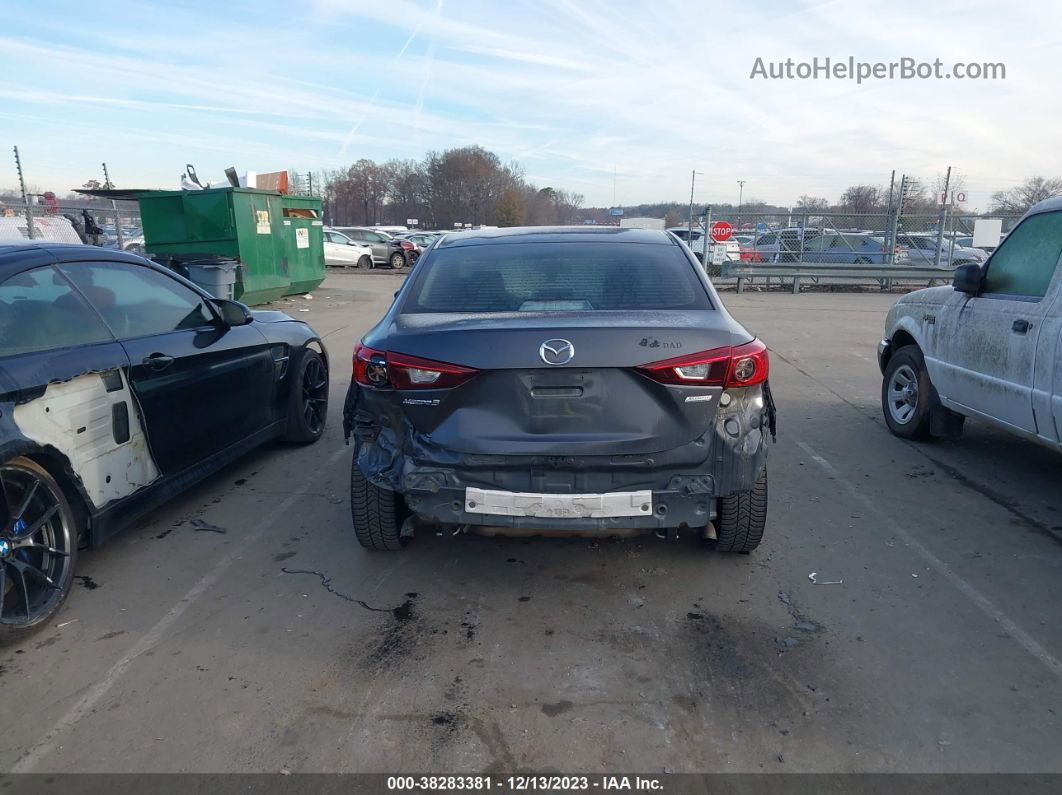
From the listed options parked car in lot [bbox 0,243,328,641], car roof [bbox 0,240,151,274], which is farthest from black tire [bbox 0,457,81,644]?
car roof [bbox 0,240,151,274]

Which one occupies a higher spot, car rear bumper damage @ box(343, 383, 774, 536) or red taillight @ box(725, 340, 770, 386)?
red taillight @ box(725, 340, 770, 386)

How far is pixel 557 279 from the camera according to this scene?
3809mm

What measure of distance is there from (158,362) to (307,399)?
74.9 inches

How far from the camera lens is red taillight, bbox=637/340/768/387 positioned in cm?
310

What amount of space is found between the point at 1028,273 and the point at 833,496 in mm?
1887

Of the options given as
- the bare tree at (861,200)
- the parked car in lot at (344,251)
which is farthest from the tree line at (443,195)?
the parked car in lot at (344,251)

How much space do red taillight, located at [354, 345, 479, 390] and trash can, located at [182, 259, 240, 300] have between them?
1003 cm

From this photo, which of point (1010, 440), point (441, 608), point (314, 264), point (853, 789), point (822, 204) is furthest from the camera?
point (822, 204)

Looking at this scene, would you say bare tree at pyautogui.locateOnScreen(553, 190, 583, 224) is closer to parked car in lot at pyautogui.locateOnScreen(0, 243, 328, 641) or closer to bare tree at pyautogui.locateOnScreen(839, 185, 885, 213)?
bare tree at pyautogui.locateOnScreen(839, 185, 885, 213)

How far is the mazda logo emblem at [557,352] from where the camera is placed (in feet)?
10.1

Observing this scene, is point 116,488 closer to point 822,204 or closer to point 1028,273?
point 1028,273

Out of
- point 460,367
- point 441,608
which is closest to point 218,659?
point 441,608

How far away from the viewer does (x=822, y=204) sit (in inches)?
1620

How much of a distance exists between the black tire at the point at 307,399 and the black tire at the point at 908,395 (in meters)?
4.77
